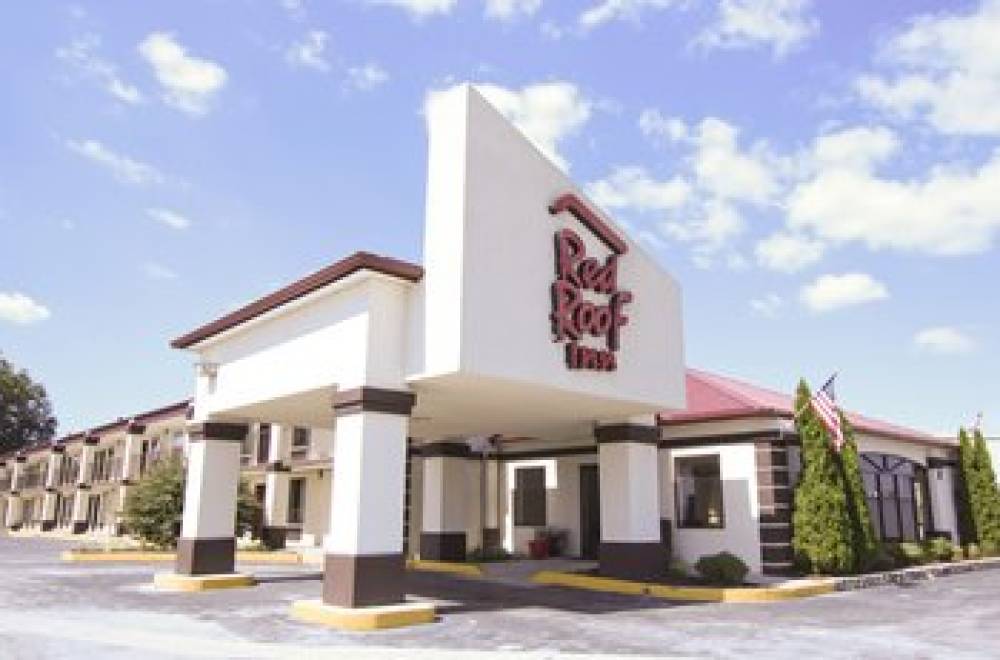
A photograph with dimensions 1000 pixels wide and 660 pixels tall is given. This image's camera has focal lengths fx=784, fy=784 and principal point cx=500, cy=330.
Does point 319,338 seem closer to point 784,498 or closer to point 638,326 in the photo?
point 638,326

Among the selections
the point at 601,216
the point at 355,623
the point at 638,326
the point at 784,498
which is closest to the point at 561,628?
Result: the point at 355,623

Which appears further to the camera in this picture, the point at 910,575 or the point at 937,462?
the point at 937,462

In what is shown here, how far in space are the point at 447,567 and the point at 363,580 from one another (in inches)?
367

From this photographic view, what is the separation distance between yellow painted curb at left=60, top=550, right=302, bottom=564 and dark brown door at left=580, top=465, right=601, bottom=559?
9519 millimetres

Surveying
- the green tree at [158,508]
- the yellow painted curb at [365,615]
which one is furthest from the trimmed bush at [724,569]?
the green tree at [158,508]

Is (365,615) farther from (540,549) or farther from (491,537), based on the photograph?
(491,537)

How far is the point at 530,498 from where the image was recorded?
1027 inches

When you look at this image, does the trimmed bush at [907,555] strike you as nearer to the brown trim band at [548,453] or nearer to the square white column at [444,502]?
the brown trim band at [548,453]

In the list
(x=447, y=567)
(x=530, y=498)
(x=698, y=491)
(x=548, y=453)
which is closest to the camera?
(x=698, y=491)

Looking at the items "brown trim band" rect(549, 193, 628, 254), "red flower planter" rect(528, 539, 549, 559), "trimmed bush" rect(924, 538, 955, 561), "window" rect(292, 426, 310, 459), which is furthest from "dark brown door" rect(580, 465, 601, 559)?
"window" rect(292, 426, 310, 459)

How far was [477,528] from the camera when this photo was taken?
2670 centimetres

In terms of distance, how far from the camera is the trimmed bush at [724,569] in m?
18.2

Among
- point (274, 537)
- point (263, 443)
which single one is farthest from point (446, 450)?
point (263, 443)

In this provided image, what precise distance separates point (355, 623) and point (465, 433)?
994 cm
